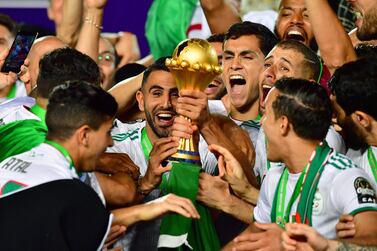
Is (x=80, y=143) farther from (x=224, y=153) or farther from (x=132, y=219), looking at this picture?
(x=224, y=153)

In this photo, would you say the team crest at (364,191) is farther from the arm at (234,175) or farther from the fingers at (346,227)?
the arm at (234,175)

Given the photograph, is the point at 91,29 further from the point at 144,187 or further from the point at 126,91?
the point at 144,187

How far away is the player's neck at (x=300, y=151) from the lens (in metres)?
5.39

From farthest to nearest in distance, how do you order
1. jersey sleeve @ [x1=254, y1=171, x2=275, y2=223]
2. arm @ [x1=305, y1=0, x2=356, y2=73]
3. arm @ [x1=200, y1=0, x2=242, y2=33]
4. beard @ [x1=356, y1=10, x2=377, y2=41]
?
arm @ [x1=200, y1=0, x2=242, y2=33], beard @ [x1=356, y1=10, x2=377, y2=41], arm @ [x1=305, y1=0, x2=356, y2=73], jersey sleeve @ [x1=254, y1=171, x2=275, y2=223]

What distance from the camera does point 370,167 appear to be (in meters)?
5.65

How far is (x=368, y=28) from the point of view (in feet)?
21.4

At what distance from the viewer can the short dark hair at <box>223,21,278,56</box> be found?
22.4 feet

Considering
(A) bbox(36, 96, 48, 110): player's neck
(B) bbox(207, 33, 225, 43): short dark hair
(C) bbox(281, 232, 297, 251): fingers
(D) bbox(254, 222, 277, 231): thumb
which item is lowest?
(D) bbox(254, 222, 277, 231): thumb

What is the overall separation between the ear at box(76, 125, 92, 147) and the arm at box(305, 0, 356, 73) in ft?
5.36

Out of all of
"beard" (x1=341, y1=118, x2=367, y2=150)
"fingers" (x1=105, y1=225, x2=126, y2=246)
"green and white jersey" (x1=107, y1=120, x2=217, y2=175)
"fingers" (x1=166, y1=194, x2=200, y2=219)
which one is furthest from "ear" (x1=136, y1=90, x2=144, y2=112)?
"fingers" (x1=166, y1=194, x2=200, y2=219)

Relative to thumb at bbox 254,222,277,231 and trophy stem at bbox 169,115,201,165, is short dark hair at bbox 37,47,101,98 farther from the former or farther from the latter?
thumb at bbox 254,222,277,231

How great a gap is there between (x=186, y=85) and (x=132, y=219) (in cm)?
84

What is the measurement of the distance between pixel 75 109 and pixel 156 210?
583 mm

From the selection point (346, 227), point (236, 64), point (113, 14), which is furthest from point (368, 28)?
point (113, 14)
